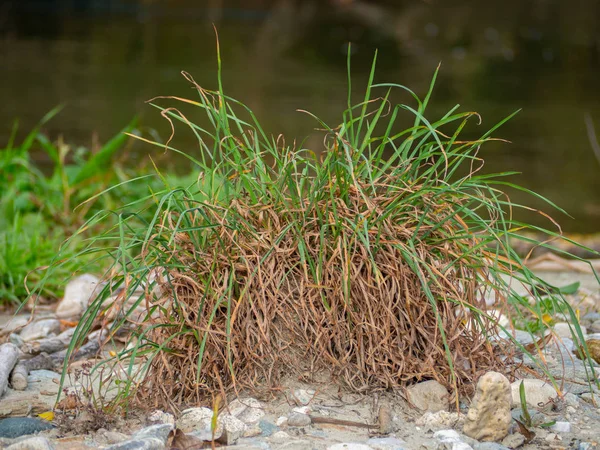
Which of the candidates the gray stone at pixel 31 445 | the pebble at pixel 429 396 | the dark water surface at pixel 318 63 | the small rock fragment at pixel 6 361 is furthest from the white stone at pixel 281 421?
the dark water surface at pixel 318 63

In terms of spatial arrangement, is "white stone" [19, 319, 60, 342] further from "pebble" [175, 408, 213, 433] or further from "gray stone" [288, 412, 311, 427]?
"gray stone" [288, 412, 311, 427]

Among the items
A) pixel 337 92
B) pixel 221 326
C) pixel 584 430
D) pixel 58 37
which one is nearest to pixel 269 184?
pixel 221 326

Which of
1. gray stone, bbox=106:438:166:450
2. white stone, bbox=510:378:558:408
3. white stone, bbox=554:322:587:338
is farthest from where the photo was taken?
white stone, bbox=554:322:587:338

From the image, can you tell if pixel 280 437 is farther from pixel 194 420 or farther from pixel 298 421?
pixel 194 420

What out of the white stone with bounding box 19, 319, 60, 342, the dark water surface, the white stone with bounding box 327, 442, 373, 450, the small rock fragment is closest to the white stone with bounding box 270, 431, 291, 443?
the white stone with bounding box 327, 442, 373, 450

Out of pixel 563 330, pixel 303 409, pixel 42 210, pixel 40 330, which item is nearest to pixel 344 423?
pixel 303 409

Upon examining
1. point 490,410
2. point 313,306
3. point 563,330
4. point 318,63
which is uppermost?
point 313,306

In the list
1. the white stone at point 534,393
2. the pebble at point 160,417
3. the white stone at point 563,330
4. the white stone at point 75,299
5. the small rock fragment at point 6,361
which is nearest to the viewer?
the pebble at point 160,417

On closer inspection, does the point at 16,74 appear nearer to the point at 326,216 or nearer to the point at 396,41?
the point at 396,41

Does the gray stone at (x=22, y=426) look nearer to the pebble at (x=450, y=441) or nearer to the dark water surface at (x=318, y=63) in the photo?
the pebble at (x=450, y=441)
